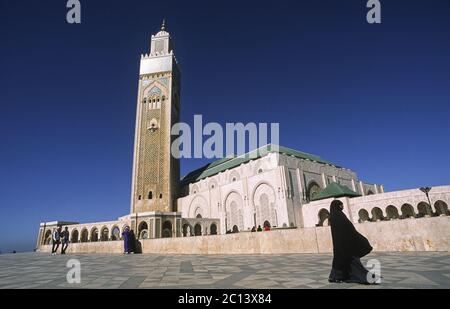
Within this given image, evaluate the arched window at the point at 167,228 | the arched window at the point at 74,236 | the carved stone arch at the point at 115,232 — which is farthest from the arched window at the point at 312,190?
the arched window at the point at 74,236

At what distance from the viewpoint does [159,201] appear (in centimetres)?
3734

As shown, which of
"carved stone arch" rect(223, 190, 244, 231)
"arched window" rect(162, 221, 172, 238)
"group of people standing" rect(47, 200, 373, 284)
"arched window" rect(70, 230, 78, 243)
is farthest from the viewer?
"arched window" rect(70, 230, 78, 243)

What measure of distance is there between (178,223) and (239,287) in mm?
32257

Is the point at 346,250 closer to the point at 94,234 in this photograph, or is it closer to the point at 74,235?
the point at 94,234

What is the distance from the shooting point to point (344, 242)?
392 cm

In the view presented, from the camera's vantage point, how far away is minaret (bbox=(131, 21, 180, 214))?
3756 centimetres

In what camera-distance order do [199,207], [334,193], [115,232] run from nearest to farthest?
1. [334,193]
2. [115,232]
3. [199,207]

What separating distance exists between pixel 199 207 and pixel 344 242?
35.9 meters

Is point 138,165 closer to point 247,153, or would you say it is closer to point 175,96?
point 175,96

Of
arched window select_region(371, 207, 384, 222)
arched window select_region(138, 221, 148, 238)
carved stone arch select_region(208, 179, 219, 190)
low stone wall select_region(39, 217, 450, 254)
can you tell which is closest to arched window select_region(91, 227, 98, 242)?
arched window select_region(138, 221, 148, 238)

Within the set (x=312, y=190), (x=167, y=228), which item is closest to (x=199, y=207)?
(x=167, y=228)

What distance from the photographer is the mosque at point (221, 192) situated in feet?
83.6

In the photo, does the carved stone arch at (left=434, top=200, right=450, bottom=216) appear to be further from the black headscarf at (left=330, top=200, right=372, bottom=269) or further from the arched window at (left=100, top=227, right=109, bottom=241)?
the arched window at (left=100, top=227, right=109, bottom=241)
